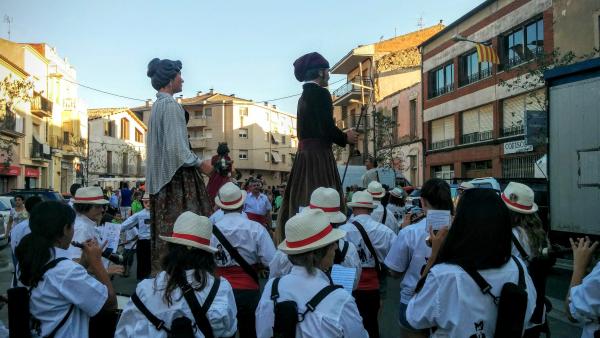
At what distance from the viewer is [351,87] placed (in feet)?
161

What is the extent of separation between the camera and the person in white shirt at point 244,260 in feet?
17.3

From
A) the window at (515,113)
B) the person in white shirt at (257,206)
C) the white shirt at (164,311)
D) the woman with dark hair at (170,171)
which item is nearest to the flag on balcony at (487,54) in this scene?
the window at (515,113)

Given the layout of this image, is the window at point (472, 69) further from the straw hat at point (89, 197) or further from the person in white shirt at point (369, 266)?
the straw hat at point (89, 197)

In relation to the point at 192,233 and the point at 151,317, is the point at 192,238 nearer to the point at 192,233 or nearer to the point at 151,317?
the point at 192,233

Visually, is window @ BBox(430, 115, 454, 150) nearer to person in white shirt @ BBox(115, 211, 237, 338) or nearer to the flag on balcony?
the flag on balcony

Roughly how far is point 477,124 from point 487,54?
4892mm

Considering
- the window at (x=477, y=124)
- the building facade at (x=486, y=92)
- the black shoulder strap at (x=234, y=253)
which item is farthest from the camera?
the window at (x=477, y=124)

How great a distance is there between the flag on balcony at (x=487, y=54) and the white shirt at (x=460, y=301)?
26.4m

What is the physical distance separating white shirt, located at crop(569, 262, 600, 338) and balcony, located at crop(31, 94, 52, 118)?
41040 mm

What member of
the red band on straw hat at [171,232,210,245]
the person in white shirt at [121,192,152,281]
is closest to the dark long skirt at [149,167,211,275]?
the red band on straw hat at [171,232,210,245]

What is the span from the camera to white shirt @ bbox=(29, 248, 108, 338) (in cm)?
368

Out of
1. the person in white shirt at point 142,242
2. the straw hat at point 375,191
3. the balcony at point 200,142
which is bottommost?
the person in white shirt at point 142,242

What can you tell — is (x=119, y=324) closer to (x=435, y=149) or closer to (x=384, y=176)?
(x=384, y=176)

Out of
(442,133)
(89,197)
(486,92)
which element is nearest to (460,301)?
(89,197)
